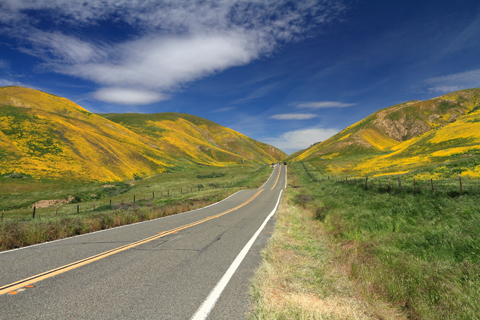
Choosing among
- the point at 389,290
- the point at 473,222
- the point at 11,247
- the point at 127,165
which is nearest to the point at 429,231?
the point at 473,222

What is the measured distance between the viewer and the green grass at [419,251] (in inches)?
158

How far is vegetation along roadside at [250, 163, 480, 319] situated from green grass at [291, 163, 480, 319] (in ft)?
0.05

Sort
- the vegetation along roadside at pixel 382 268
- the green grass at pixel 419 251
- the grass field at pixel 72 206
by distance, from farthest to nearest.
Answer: the grass field at pixel 72 206
the green grass at pixel 419 251
the vegetation along roadside at pixel 382 268

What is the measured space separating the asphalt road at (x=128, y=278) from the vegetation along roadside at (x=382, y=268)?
0.68 metres

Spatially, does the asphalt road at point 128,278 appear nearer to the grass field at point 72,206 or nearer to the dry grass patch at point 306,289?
the dry grass patch at point 306,289

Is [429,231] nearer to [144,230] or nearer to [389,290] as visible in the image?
[389,290]

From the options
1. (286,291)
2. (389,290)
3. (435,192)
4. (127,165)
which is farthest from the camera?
(127,165)

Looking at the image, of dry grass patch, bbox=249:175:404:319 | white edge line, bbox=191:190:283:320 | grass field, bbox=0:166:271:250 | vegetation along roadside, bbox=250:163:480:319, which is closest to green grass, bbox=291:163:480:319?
vegetation along roadside, bbox=250:163:480:319

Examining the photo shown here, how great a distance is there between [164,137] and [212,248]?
136m

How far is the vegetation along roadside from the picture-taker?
3617mm

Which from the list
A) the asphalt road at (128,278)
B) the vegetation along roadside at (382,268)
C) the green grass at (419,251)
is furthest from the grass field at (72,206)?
the green grass at (419,251)

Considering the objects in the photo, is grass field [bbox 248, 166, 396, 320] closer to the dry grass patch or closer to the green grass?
the dry grass patch

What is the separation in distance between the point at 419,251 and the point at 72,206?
3243cm

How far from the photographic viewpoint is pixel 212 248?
274 inches
